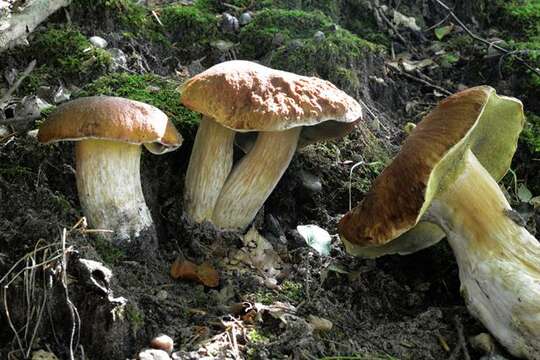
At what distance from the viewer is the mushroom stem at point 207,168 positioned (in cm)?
348

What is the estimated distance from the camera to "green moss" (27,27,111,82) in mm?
4219

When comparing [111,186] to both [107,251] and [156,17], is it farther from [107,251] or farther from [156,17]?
[156,17]

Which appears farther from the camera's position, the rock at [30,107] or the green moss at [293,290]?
the rock at [30,107]

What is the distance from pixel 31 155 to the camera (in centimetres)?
336

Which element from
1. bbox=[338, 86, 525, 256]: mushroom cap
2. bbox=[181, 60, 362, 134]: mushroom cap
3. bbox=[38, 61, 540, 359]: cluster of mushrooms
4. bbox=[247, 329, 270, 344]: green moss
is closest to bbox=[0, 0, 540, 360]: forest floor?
bbox=[247, 329, 270, 344]: green moss

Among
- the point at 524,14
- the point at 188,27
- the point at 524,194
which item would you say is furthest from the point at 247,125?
the point at 524,14

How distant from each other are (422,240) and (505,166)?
2.50 feet

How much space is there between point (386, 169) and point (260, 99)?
0.81 meters

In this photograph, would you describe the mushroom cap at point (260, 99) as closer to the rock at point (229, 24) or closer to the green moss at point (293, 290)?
the green moss at point (293, 290)

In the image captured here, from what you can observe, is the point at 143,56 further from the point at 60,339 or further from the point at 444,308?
the point at 444,308

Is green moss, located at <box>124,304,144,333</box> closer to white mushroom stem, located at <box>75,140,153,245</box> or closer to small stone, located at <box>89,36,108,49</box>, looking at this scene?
white mushroom stem, located at <box>75,140,153,245</box>

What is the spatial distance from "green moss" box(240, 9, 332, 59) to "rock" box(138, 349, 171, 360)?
332 centimetres

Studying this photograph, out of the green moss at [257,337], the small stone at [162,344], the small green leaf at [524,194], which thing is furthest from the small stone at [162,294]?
the small green leaf at [524,194]

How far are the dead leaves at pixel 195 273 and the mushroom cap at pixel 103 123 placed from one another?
825 millimetres
